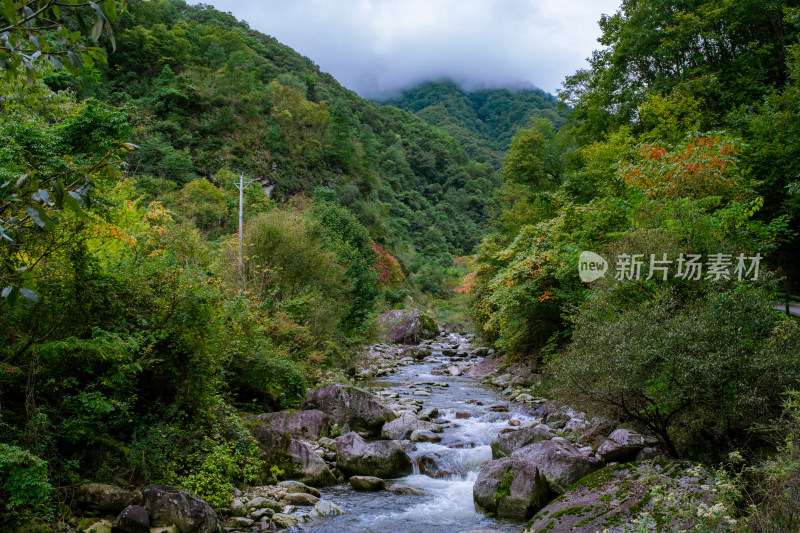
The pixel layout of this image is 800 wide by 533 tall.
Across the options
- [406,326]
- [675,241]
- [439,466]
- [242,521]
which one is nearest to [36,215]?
[242,521]

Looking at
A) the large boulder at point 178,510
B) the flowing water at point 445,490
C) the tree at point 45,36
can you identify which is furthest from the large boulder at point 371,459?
the tree at point 45,36

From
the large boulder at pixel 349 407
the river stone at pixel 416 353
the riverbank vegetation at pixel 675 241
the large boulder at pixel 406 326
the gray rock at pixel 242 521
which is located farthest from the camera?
the large boulder at pixel 406 326

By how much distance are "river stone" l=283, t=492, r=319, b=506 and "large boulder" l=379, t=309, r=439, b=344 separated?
83.1 ft

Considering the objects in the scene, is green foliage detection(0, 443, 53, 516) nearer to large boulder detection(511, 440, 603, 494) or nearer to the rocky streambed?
the rocky streambed

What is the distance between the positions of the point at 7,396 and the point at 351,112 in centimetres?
7860

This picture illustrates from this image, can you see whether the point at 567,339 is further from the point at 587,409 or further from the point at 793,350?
the point at 793,350

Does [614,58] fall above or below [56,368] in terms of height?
above

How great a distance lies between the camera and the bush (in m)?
6.23

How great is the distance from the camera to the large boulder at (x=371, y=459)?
10.2m

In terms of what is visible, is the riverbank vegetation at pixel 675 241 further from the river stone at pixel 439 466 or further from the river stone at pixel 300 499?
the river stone at pixel 300 499

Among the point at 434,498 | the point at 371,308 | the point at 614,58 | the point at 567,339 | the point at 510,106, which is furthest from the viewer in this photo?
the point at 510,106

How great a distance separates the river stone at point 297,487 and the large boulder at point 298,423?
4.32ft

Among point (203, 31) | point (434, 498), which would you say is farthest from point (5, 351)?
point (203, 31)

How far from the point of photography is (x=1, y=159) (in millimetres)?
7039
